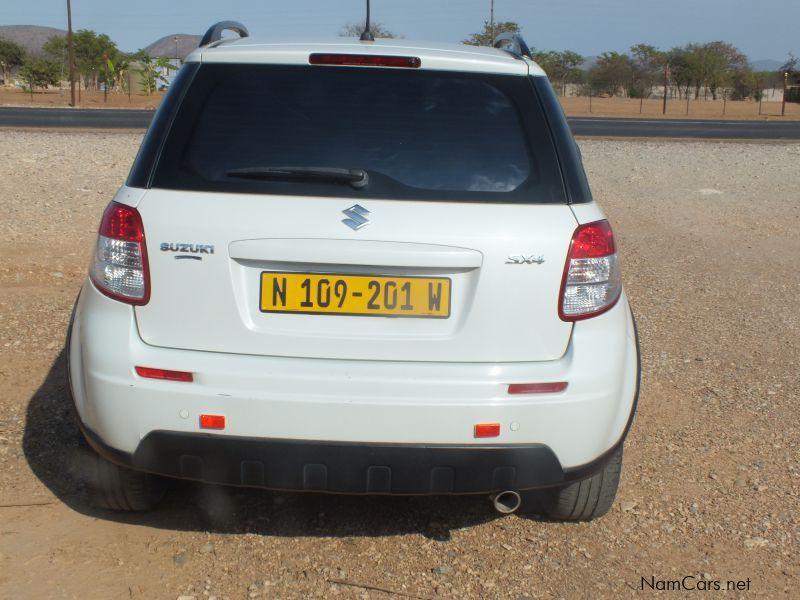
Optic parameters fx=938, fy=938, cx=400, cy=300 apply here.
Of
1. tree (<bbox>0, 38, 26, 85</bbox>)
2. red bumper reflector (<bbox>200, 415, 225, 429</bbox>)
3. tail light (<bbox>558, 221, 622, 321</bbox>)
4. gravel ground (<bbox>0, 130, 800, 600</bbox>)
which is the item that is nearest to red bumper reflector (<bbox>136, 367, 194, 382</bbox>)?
red bumper reflector (<bbox>200, 415, 225, 429</bbox>)

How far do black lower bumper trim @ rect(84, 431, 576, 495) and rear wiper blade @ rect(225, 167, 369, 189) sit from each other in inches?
31.0

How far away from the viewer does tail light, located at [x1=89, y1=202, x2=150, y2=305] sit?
2830 mm

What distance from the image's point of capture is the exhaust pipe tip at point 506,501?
118 inches

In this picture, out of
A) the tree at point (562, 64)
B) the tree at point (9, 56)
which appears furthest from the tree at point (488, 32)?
the tree at point (9, 56)

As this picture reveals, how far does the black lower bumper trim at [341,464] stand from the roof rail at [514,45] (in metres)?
1.53

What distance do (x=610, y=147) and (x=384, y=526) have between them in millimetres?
15823

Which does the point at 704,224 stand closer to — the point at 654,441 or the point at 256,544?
the point at 654,441

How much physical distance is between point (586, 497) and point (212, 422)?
1.46 meters

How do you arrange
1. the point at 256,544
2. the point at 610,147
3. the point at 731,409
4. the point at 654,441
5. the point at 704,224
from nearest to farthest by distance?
1. the point at 256,544
2. the point at 654,441
3. the point at 731,409
4. the point at 704,224
5. the point at 610,147

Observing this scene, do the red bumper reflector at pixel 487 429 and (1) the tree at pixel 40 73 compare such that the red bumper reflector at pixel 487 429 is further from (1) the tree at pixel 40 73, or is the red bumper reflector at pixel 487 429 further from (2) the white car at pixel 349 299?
(1) the tree at pixel 40 73

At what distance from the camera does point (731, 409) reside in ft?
16.3

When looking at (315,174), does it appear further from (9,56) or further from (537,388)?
(9,56)

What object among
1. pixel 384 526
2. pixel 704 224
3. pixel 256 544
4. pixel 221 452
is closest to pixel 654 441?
pixel 384 526
